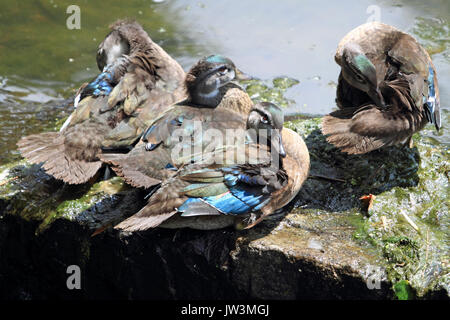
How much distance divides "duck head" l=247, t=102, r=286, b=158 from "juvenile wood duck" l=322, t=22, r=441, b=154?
377 millimetres

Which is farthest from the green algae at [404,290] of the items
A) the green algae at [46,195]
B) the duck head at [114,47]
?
the duck head at [114,47]

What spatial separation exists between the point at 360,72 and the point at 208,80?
1.36 m

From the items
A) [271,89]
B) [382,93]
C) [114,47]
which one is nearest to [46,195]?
[114,47]

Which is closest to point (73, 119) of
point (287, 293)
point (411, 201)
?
point (287, 293)

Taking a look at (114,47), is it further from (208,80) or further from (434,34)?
(434,34)

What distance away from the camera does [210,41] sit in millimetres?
8781

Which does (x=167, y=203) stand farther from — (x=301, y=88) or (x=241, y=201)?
(x=301, y=88)

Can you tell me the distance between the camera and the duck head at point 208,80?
5340 millimetres

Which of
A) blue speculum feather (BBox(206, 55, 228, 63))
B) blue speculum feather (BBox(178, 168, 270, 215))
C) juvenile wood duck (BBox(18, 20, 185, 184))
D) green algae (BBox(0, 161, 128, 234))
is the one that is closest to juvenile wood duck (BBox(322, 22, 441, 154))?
blue speculum feather (BBox(178, 168, 270, 215))

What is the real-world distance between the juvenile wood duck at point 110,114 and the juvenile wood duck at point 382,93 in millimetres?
1669

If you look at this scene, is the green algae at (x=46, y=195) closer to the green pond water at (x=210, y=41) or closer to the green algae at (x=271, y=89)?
the green pond water at (x=210, y=41)

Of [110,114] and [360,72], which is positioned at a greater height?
[360,72]

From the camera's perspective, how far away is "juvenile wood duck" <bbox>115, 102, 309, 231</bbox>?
13.5 feet

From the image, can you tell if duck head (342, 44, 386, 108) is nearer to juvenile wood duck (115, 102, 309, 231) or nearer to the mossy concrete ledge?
the mossy concrete ledge
